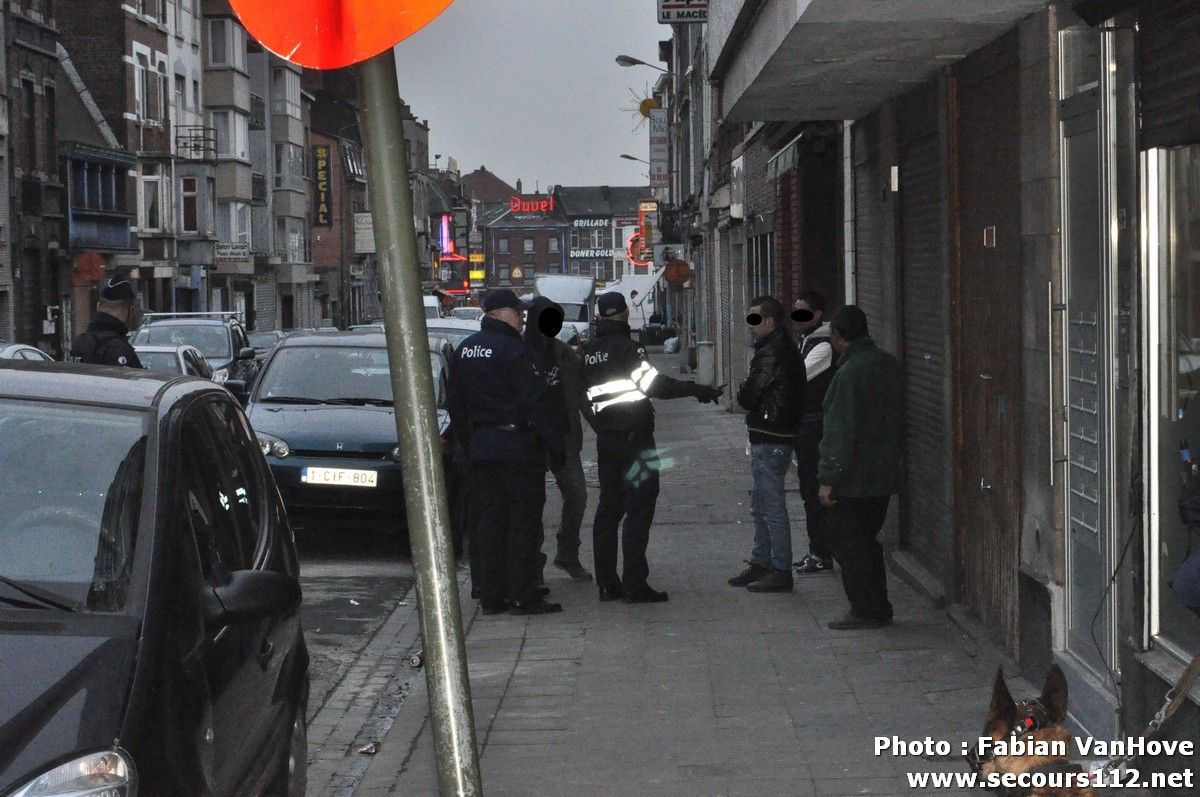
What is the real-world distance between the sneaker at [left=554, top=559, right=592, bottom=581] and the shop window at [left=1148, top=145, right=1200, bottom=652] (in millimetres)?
5945

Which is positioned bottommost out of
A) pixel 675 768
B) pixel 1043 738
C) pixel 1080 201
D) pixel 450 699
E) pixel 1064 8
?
pixel 675 768

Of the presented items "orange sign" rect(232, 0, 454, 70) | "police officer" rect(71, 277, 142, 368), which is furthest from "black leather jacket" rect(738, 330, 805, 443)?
"orange sign" rect(232, 0, 454, 70)

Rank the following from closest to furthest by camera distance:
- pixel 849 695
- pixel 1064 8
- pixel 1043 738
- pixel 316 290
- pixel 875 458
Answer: pixel 1043 738, pixel 1064 8, pixel 849 695, pixel 875 458, pixel 316 290

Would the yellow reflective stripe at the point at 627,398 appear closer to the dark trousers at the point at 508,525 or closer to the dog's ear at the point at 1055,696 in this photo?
the dark trousers at the point at 508,525

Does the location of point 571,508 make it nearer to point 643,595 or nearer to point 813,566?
point 643,595

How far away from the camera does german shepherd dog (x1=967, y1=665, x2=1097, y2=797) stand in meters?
4.76

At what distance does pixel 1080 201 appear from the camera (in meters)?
6.64

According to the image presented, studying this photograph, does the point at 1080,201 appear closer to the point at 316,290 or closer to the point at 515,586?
the point at 515,586

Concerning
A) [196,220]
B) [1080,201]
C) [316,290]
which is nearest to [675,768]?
[1080,201]

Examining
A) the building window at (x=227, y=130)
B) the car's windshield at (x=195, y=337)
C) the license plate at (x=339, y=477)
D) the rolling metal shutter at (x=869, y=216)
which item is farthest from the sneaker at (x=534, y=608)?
the building window at (x=227, y=130)

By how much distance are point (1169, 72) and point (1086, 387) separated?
140 centimetres

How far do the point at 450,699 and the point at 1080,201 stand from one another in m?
4.29

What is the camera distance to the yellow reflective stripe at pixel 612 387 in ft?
34.0

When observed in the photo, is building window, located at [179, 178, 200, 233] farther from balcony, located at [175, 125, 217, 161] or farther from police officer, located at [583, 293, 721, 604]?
police officer, located at [583, 293, 721, 604]
